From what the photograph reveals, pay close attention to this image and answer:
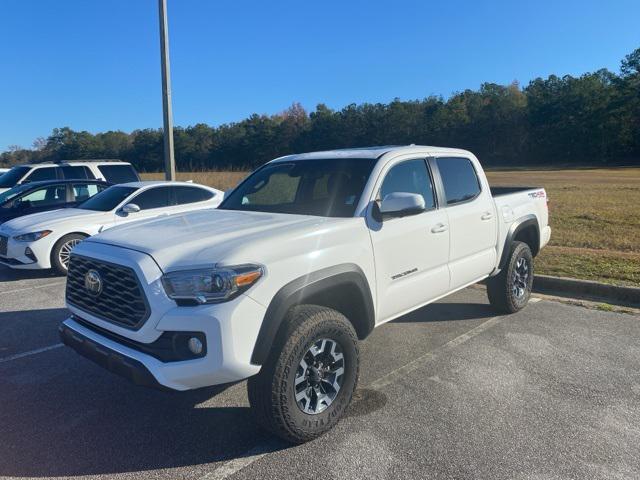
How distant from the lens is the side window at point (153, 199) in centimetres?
877

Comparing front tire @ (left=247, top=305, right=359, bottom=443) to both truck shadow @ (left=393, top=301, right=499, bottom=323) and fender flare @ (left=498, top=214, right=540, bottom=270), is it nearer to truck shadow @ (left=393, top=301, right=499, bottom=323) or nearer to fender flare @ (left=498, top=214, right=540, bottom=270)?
truck shadow @ (left=393, top=301, right=499, bottom=323)

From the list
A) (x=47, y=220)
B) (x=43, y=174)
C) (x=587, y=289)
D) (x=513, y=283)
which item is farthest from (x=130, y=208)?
(x=587, y=289)

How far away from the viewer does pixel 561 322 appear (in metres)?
5.55

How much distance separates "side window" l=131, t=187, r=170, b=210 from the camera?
8.77 meters

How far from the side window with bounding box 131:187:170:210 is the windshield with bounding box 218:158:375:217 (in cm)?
443

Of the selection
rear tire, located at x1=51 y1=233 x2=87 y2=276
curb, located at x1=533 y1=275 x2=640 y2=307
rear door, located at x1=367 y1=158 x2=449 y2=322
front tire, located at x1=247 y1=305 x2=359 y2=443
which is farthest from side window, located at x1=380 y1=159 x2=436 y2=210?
rear tire, located at x1=51 y1=233 x2=87 y2=276

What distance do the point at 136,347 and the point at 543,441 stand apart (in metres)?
2.60

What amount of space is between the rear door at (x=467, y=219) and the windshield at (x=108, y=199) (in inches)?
235

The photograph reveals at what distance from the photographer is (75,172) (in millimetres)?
12680

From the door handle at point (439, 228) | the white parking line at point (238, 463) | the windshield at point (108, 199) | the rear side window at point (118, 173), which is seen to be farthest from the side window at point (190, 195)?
the white parking line at point (238, 463)

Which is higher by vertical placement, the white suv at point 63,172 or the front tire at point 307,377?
the white suv at point 63,172

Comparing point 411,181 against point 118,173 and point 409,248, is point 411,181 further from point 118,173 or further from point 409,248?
point 118,173

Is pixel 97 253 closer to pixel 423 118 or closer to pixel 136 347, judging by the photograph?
pixel 136 347

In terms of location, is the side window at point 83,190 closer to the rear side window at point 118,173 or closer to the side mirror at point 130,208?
the rear side window at point 118,173
